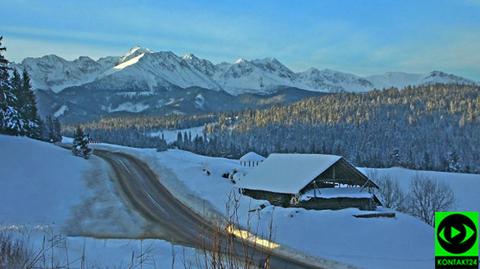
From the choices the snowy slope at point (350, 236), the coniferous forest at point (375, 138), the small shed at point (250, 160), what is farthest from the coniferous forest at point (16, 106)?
the coniferous forest at point (375, 138)

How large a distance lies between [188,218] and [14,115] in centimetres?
3550

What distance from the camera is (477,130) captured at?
16562 cm

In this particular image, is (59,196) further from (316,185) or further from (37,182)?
(316,185)

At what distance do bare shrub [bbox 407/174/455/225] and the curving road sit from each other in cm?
2898

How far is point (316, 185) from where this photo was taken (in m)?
44.5

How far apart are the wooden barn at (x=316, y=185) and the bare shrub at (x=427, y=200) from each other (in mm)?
16483

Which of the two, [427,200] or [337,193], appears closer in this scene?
Result: [337,193]

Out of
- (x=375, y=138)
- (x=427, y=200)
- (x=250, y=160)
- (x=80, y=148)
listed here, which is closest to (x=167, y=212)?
(x=427, y=200)

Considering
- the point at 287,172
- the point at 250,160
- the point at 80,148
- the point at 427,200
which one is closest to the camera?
the point at 287,172

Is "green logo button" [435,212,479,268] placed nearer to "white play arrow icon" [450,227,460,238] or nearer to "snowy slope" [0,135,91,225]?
"white play arrow icon" [450,227,460,238]

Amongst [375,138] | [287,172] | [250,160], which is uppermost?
[375,138]

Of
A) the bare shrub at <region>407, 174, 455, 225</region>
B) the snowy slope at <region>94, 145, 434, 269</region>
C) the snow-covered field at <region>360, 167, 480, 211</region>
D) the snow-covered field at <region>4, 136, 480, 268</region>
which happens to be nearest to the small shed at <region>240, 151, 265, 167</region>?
the snow-covered field at <region>360, 167, 480, 211</region>

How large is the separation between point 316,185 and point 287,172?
4.48 meters

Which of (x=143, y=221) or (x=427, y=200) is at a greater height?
(x=143, y=221)
